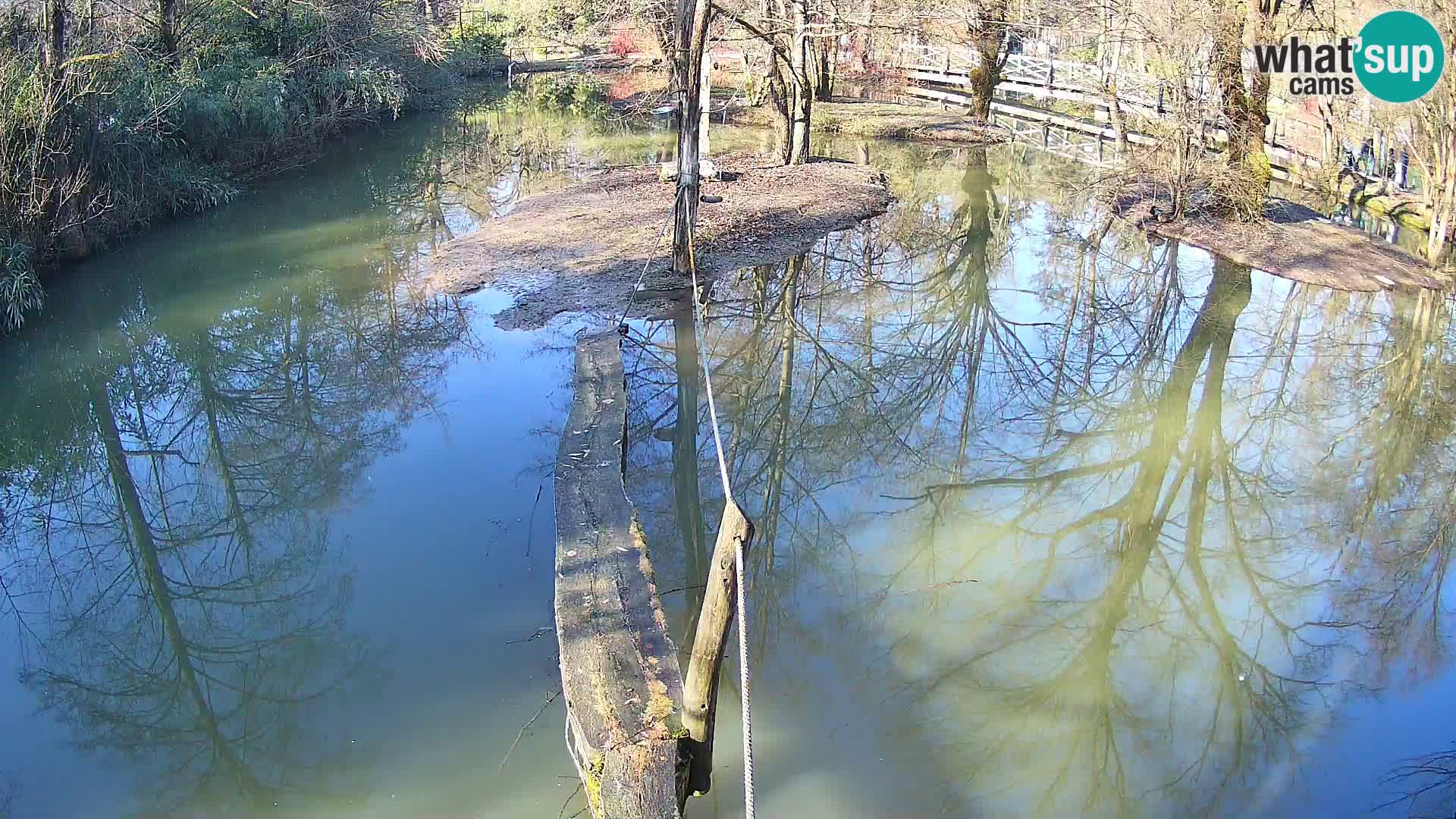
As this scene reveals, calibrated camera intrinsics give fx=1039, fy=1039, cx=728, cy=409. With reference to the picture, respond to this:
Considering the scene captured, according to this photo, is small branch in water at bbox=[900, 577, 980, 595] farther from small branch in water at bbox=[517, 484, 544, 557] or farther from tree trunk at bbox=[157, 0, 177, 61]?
tree trunk at bbox=[157, 0, 177, 61]

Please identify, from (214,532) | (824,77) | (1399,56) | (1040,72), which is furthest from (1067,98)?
(214,532)

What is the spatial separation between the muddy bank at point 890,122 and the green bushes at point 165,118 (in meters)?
8.54

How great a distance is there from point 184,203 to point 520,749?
12.9 meters

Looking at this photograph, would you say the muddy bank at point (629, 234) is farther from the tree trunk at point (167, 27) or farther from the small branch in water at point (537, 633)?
the tree trunk at point (167, 27)

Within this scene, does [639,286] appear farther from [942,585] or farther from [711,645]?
[711,645]

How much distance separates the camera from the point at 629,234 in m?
13.5

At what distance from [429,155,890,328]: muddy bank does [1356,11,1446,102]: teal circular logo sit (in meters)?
6.62

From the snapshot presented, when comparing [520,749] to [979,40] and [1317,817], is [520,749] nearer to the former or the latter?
[1317,817]

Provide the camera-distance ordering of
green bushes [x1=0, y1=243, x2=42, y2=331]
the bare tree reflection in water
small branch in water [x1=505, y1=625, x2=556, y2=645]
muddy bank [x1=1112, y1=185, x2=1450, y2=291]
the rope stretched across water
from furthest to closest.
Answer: muddy bank [x1=1112, y1=185, x2=1450, y2=291]
green bushes [x1=0, y1=243, x2=42, y2=331]
small branch in water [x1=505, y1=625, x2=556, y2=645]
the bare tree reflection in water
the rope stretched across water

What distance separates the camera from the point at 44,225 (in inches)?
457

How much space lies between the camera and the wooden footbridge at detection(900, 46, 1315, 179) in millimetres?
15570

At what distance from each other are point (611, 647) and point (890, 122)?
20.5 m

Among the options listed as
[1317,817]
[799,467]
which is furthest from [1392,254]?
[1317,817]

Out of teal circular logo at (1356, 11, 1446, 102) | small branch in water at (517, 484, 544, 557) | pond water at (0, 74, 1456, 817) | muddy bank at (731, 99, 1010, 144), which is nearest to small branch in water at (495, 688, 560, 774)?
pond water at (0, 74, 1456, 817)
